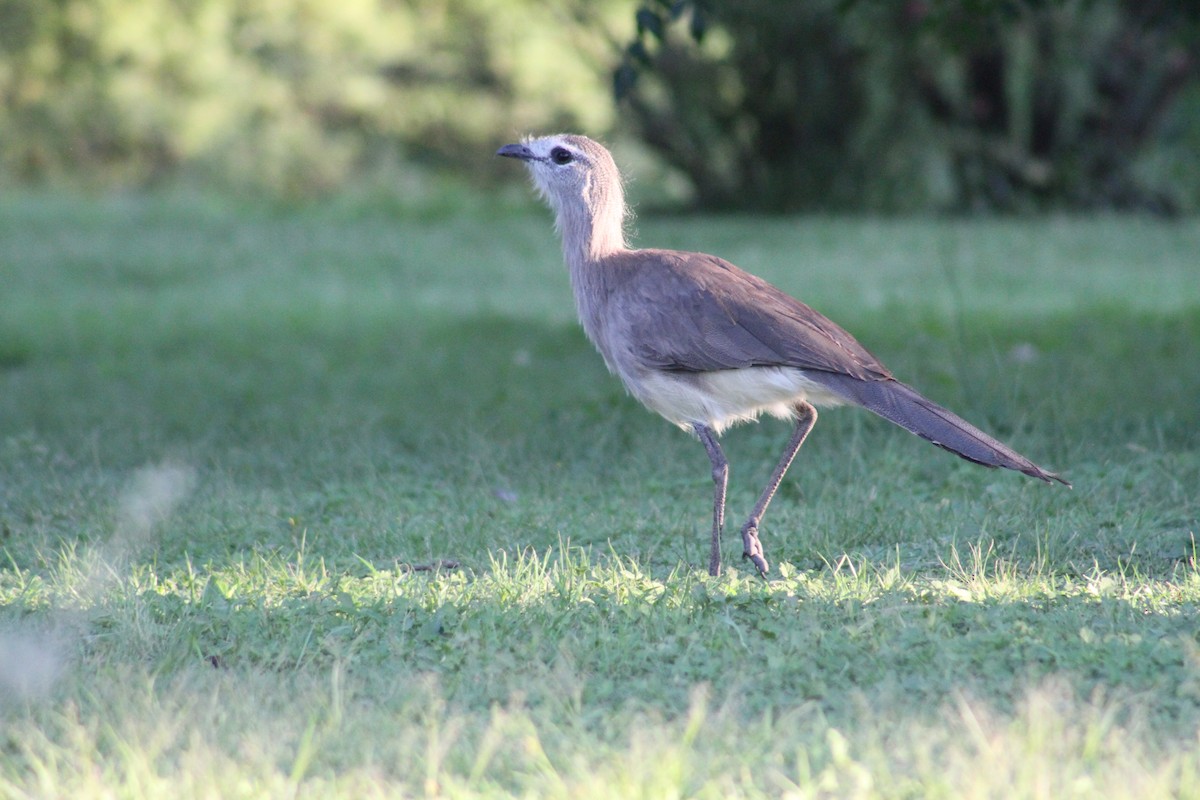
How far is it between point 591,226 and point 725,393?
35.3 inches

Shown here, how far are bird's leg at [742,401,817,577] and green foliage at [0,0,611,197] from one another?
34.1 feet

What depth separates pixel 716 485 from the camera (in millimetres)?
4926

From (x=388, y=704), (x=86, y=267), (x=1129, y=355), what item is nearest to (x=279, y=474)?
(x=388, y=704)

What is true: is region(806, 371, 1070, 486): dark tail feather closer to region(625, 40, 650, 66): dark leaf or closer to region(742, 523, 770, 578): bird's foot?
region(742, 523, 770, 578): bird's foot

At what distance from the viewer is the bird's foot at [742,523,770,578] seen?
471cm

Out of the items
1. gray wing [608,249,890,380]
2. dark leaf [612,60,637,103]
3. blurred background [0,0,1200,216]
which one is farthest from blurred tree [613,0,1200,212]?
gray wing [608,249,890,380]

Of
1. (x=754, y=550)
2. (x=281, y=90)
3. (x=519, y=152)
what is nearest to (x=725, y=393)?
(x=754, y=550)

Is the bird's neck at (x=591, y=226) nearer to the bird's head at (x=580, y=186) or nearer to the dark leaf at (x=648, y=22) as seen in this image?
the bird's head at (x=580, y=186)

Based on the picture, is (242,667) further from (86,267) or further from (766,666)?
(86,267)

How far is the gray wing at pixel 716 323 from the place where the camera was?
188 inches

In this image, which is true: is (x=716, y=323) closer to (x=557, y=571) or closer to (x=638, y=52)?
(x=557, y=571)

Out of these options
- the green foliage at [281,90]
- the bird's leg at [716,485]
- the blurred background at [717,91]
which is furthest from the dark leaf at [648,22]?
the green foliage at [281,90]

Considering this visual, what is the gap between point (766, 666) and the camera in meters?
3.80

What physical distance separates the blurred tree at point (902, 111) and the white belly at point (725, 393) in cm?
938
